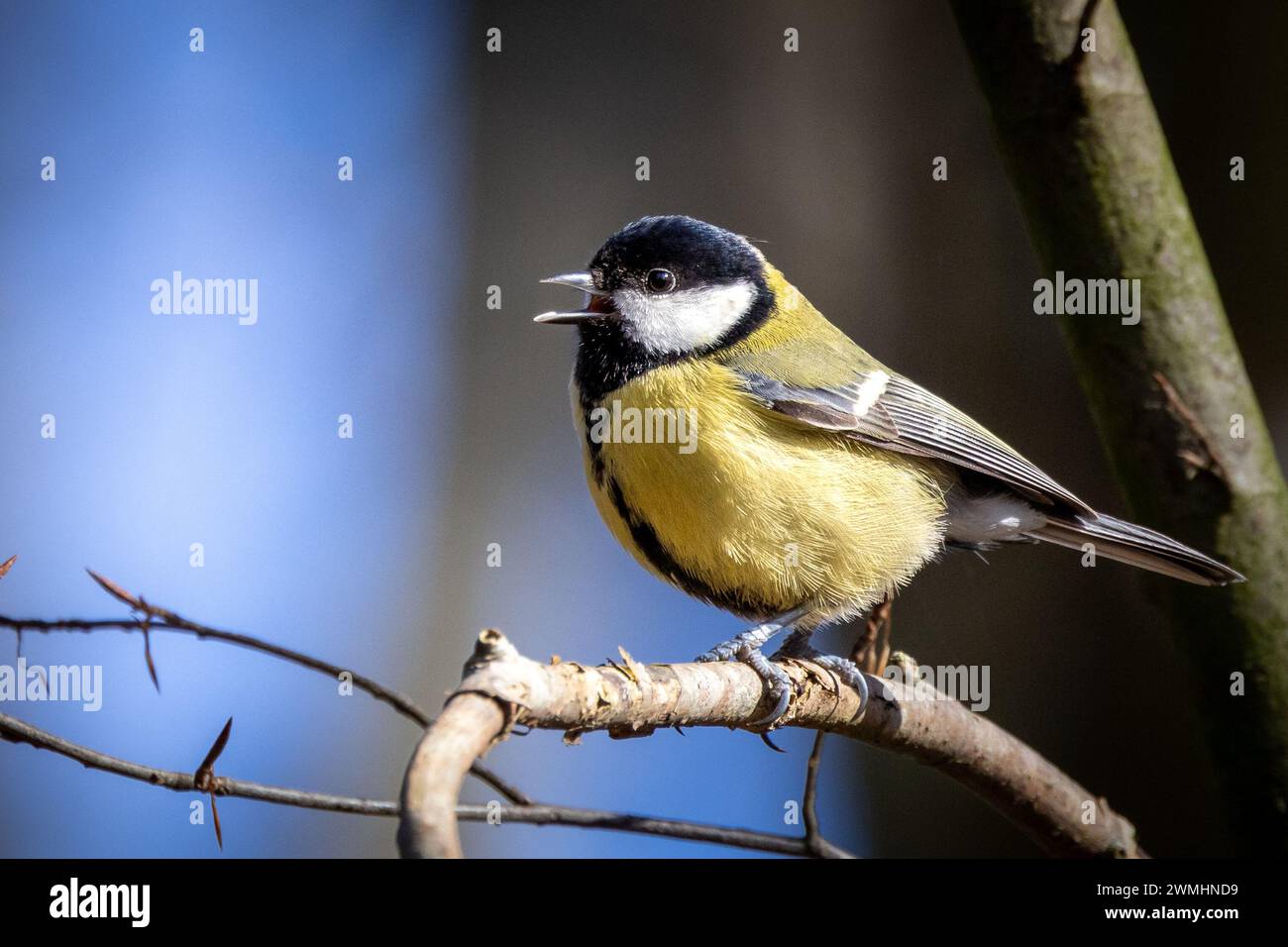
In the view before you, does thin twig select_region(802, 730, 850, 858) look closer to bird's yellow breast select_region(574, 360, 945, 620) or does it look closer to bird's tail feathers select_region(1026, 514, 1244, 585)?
bird's yellow breast select_region(574, 360, 945, 620)

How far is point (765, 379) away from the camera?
4.60ft

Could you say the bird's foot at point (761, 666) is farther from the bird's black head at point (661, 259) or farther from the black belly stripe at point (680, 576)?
the bird's black head at point (661, 259)

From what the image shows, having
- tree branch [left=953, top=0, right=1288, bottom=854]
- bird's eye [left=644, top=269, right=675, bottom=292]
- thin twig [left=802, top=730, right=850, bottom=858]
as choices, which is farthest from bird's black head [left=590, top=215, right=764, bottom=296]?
thin twig [left=802, top=730, right=850, bottom=858]

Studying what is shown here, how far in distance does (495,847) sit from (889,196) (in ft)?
4.56

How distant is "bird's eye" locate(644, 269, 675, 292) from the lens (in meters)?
1.44

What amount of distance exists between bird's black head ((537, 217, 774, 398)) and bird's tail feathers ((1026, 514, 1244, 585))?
528 millimetres

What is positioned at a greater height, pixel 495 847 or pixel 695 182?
pixel 695 182

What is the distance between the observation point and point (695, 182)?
2.14 meters
